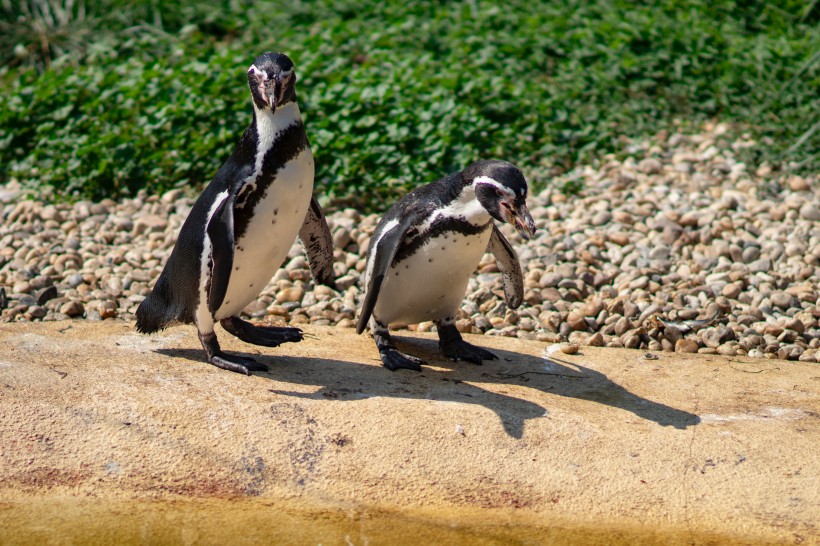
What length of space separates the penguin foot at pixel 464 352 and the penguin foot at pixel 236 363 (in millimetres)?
763

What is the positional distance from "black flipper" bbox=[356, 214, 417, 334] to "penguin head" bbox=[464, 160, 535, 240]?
1.07 ft

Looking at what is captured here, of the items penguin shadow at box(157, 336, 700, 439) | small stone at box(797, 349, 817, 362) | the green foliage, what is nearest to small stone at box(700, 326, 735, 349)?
small stone at box(797, 349, 817, 362)

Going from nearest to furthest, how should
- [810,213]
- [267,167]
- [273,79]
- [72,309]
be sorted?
[273,79], [267,167], [72,309], [810,213]

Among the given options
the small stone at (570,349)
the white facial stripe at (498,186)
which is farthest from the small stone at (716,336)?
the white facial stripe at (498,186)

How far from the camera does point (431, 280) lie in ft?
13.3

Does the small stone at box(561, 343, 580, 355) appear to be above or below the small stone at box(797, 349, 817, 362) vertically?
above

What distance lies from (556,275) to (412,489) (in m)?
2.24

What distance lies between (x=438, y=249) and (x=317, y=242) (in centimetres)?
67

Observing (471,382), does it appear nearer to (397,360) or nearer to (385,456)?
(397,360)

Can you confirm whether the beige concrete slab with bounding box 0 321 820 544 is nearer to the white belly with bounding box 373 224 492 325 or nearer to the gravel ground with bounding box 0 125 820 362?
the white belly with bounding box 373 224 492 325

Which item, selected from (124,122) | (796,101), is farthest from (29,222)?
(796,101)

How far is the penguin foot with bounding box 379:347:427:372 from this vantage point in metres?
4.00

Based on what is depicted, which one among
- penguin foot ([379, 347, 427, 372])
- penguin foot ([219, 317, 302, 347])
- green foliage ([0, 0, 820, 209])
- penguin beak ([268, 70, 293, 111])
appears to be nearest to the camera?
penguin beak ([268, 70, 293, 111])

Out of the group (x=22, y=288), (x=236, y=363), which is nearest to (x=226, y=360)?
(x=236, y=363)
